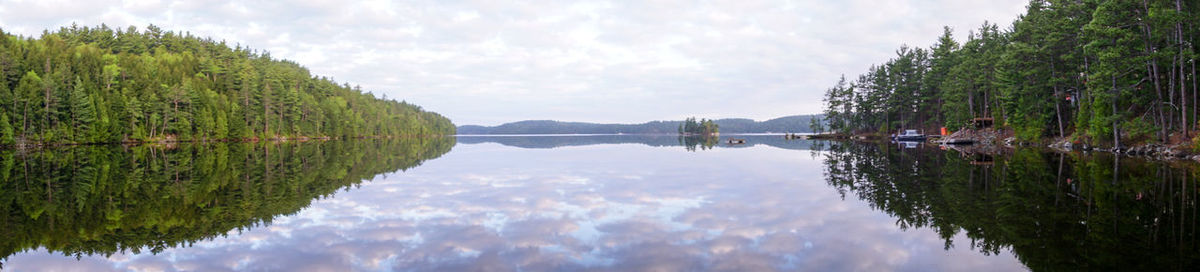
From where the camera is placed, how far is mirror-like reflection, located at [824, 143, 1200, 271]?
799cm

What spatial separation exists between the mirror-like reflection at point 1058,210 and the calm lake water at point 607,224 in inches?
2.2

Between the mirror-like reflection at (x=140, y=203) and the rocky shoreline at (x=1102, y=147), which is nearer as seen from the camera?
the mirror-like reflection at (x=140, y=203)

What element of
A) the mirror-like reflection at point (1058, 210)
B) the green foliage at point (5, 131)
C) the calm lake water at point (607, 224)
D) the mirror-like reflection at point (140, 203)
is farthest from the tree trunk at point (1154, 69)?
the green foliage at point (5, 131)

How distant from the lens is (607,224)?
1119cm

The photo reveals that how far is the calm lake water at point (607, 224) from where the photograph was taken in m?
7.96

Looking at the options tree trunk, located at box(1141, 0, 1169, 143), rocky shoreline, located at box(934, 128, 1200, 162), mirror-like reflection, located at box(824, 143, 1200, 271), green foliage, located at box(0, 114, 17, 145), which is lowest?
mirror-like reflection, located at box(824, 143, 1200, 271)

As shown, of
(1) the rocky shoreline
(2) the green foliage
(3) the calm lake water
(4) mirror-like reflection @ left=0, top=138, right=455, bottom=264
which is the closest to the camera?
(3) the calm lake water

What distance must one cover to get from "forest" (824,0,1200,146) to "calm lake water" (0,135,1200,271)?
15.5 metres

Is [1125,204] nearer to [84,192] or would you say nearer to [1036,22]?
[84,192]

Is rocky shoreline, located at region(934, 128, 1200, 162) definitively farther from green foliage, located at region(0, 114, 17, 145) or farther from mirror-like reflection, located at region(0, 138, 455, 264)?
green foliage, located at region(0, 114, 17, 145)

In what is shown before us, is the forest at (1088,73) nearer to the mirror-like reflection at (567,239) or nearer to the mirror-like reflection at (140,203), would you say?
the mirror-like reflection at (567,239)

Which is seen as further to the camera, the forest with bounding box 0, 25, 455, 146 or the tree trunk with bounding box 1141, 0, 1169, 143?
the forest with bounding box 0, 25, 455, 146

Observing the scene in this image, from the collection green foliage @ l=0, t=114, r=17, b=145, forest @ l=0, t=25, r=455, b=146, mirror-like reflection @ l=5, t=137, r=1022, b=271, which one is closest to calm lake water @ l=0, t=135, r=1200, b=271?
mirror-like reflection @ l=5, t=137, r=1022, b=271

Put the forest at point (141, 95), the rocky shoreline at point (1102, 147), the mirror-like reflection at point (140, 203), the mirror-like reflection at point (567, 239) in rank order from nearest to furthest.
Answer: the mirror-like reflection at point (567, 239)
the mirror-like reflection at point (140, 203)
the rocky shoreline at point (1102, 147)
the forest at point (141, 95)
